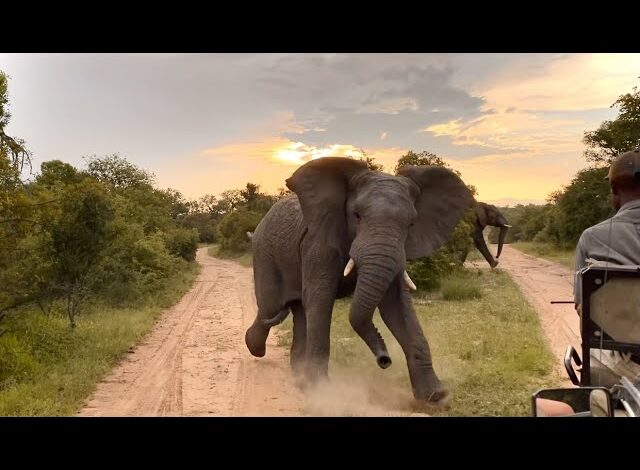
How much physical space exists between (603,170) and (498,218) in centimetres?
433

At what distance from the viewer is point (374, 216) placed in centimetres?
588

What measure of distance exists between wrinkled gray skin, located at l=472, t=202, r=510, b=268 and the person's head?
18.8 meters

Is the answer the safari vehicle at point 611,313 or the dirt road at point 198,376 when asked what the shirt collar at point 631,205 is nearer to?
the safari vehicle at point 611,313

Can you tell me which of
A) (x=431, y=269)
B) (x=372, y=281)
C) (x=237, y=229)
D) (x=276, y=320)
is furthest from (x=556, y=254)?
(x=372, y=281)

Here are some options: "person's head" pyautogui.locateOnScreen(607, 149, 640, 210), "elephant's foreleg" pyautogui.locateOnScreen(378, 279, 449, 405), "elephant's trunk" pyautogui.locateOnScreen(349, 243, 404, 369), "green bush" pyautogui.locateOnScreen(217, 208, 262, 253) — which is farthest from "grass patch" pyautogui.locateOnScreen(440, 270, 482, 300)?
"green bush" pyautogui.locateOnScreen(217, 208, 262, 253)

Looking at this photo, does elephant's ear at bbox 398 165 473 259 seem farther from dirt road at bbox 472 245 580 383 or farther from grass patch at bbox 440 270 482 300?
grass patch at bbox 440 270 482 300

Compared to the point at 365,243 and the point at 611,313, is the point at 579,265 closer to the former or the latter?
the point at 611,313

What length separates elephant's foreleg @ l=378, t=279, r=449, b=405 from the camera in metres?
5.95

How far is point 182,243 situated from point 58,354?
14.5 metres

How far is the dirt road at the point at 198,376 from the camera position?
636cm

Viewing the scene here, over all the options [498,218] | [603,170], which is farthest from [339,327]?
[603,170]

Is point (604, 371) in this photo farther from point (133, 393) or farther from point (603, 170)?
point (603, 170)
